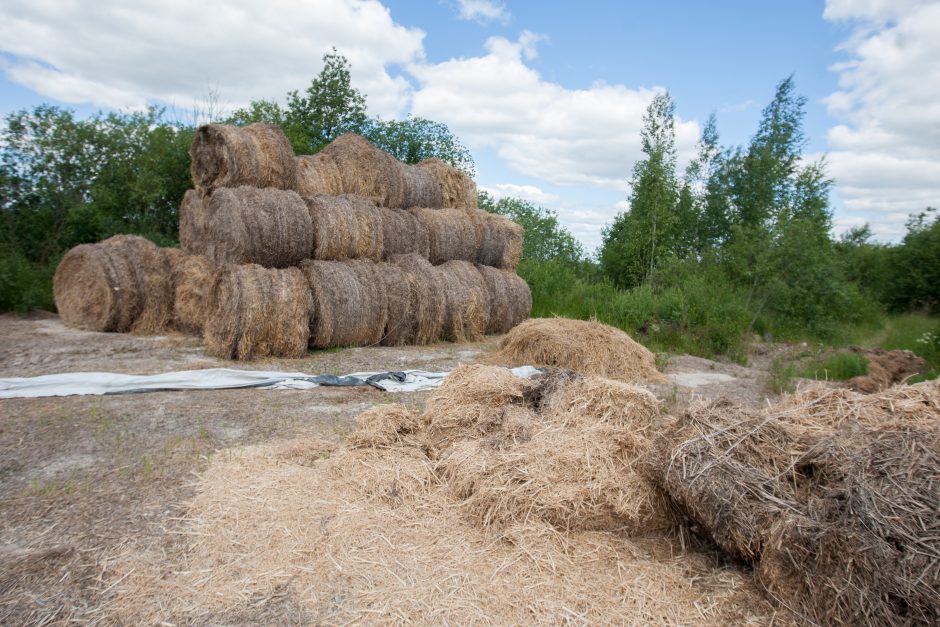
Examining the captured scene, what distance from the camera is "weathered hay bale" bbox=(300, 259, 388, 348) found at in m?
9.64

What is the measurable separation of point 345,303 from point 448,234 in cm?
347

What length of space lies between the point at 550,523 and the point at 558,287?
13.0 metres

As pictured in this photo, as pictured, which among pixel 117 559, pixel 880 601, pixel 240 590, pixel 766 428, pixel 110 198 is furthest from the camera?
pixel 110 198

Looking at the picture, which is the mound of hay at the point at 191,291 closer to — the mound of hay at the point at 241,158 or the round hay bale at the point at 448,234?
the mound of hay at the point at 241,158

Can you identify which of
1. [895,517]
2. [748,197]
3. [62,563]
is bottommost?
[62,563]

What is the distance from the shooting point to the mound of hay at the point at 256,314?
8.64m

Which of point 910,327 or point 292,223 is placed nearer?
point 292,223

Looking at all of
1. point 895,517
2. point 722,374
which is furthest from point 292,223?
point 895,517

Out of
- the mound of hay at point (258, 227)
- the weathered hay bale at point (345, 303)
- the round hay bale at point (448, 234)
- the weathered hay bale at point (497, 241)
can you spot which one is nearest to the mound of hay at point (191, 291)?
the mound of hay at point (258, 227)

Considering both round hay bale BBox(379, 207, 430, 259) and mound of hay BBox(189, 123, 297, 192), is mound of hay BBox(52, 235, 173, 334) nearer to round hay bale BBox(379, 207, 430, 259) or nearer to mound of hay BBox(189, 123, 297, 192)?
mound of hay BBox(189, 123, 297, 192)

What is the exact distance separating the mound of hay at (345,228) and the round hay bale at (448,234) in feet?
4.71

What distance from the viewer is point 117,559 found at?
329 cm

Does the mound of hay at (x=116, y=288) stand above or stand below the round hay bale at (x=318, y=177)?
below

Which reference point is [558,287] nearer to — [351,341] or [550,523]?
[351,341]
